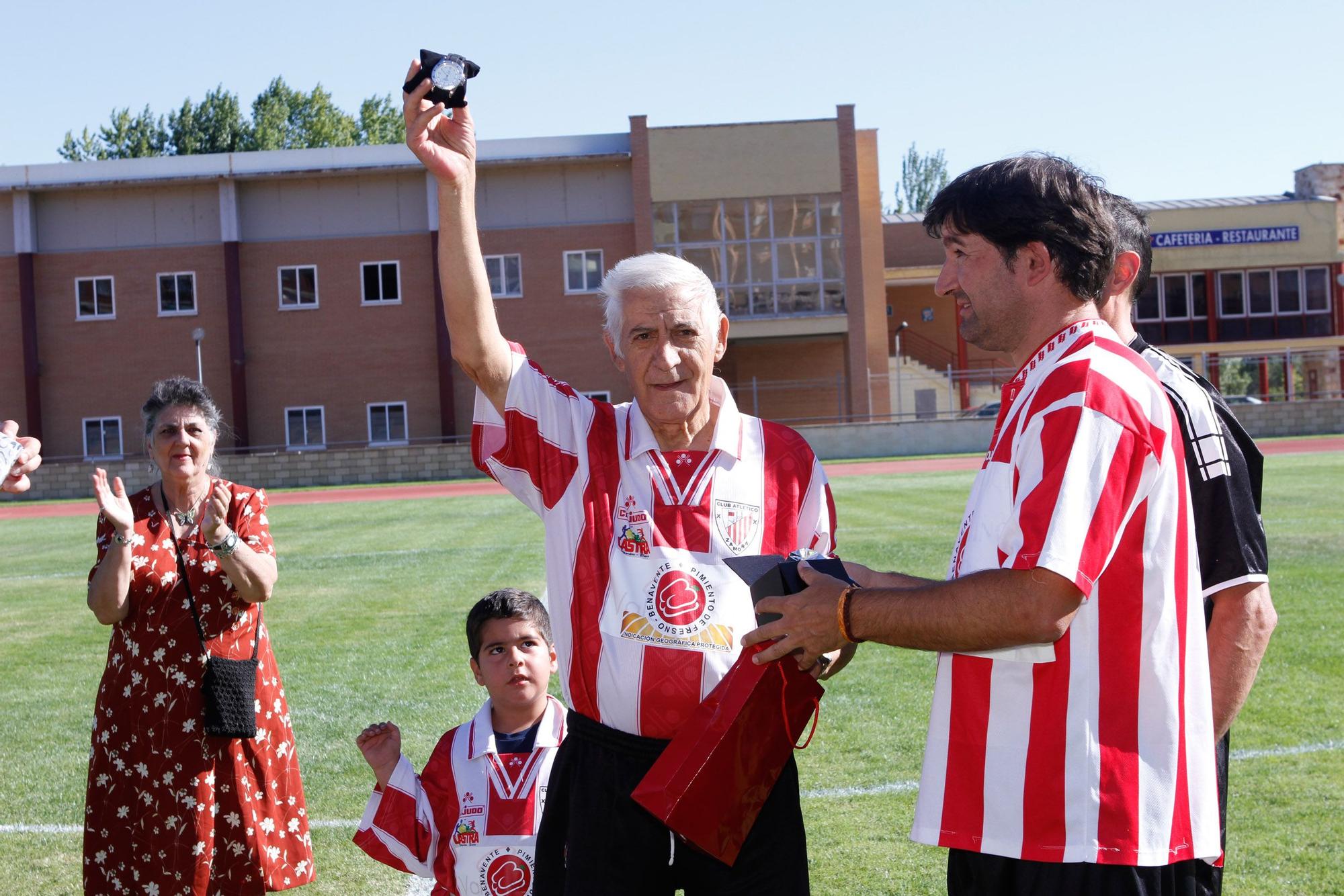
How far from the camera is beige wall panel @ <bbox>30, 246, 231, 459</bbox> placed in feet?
133

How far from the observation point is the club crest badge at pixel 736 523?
2.80 m

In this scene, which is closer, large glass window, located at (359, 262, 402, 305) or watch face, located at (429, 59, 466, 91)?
watch face, located at (429, 59, 466, 91)

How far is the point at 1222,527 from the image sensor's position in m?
2.62

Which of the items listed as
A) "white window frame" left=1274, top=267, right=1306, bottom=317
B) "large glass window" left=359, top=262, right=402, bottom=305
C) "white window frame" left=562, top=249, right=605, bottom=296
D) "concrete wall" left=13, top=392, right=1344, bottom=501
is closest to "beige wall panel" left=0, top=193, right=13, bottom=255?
"concrete wall" left=13, top=392, right=1344, bottom=501

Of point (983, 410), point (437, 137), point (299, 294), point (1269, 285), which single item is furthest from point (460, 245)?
point (1269, 285)

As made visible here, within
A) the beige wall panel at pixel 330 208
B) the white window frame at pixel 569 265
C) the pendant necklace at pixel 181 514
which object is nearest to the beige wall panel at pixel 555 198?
the white window frame at pixel 569 265

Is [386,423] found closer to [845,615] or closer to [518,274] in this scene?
[518,274]

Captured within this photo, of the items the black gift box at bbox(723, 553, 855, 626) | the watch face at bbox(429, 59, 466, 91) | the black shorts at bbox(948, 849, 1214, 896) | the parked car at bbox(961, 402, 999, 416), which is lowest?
the black shorts at bbox(948, 849, 1214, 896)

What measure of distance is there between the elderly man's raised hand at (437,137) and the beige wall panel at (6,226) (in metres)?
43.3

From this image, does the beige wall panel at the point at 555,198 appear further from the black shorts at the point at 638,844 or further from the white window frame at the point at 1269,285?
the black shorts at the point at 638,844

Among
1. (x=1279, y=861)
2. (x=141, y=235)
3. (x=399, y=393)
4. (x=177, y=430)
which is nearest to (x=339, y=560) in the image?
(x=177, y=430)

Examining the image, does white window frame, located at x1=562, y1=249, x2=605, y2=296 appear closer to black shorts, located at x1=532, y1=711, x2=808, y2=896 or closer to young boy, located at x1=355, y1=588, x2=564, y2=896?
young boy, located at x1=355, y1=588, x2=564, y2=896

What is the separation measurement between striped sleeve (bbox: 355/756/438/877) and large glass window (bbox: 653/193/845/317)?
122ft

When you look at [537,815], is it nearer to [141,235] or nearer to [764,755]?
[764,755]
